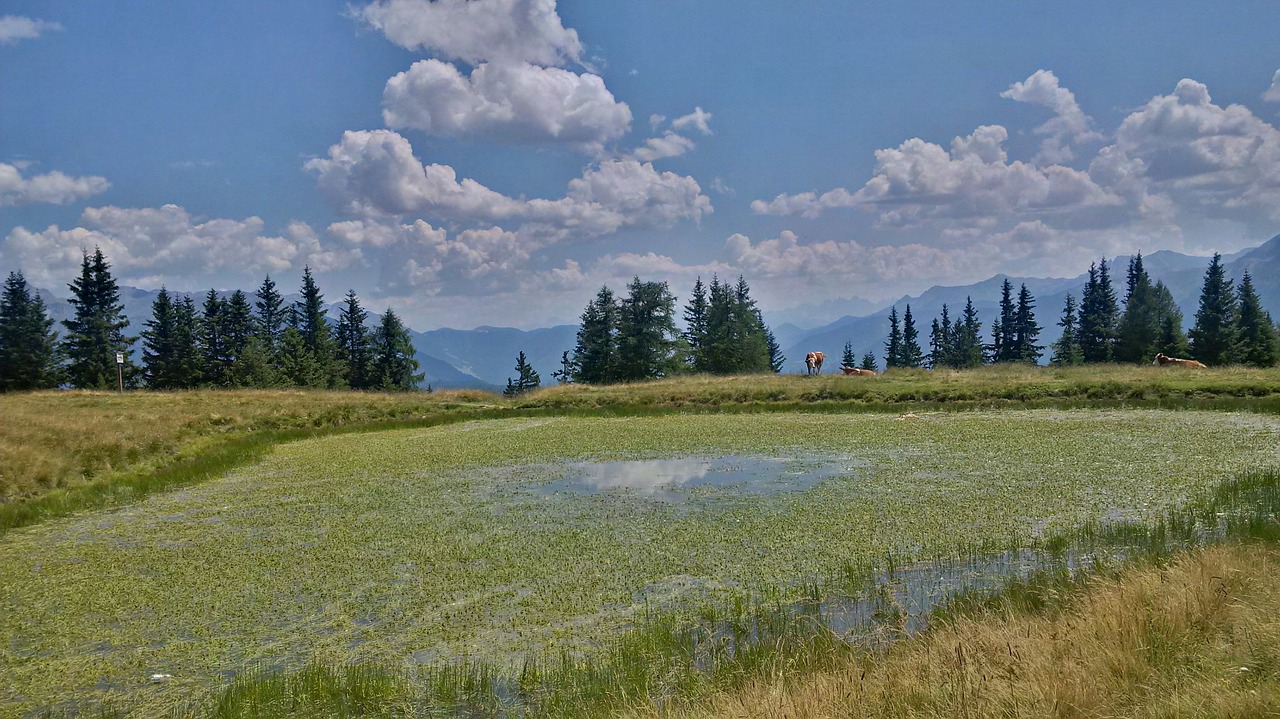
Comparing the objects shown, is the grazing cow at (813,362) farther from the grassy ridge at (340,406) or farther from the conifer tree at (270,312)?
the conifer tree at (270,312)

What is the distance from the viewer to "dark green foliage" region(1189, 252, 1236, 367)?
5607cm

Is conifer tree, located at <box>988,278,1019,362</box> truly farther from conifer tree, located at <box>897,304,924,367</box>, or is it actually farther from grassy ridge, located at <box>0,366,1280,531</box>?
grassy ridge, located at <box>0,366,1280,531</box>

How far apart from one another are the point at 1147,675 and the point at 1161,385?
27.7 meters

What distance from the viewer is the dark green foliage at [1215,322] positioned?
184 feet

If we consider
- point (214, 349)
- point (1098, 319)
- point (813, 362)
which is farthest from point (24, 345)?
point (1098, 319)

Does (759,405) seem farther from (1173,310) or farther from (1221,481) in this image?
(1173,310)

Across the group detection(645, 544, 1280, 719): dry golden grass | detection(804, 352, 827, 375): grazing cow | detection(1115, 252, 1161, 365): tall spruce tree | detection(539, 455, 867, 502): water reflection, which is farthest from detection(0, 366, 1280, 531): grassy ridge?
detection(1115, 252, 1161, 365): tall spruce tree

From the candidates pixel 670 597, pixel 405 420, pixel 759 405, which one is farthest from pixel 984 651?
pixel 405 420

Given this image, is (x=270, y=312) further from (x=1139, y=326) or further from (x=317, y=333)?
(x=1139, y=326)

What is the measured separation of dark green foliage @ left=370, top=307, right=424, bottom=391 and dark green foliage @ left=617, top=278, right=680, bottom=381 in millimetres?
22347

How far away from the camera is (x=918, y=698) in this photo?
4781 millimetres

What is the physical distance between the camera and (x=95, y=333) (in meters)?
61.4

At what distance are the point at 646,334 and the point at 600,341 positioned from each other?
15.9ft

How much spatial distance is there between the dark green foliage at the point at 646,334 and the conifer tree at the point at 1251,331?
44890 mm
